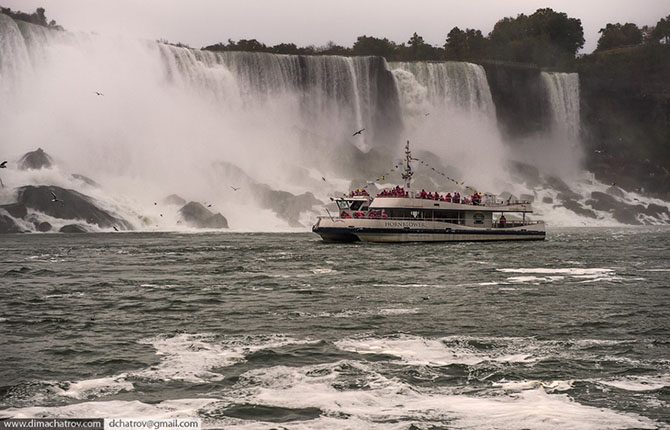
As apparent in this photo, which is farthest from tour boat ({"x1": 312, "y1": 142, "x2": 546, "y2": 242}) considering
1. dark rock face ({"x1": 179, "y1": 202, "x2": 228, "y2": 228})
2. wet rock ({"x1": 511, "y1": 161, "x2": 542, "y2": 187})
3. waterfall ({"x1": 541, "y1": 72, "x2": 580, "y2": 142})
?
waterfall ({"x1": 541, "y1": 72, "x2": 580, "y2": 142})

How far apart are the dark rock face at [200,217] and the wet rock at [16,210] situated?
13.1 metres

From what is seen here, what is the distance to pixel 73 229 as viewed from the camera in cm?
5988

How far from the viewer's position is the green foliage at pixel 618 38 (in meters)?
154

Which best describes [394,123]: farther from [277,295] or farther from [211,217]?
[277,295]

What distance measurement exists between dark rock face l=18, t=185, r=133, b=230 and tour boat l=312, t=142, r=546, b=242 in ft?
58.4

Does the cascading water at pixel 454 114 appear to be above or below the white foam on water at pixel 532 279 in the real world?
above

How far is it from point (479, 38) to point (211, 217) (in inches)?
2808

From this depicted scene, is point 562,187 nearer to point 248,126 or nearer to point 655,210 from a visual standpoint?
point 655,210

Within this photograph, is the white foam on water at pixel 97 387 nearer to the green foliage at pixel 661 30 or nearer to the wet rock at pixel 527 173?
the wet rock at pixel 527 173

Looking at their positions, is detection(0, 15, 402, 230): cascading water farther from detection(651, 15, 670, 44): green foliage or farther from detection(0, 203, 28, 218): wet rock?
detection(651, 15, 670, 44): green foliage

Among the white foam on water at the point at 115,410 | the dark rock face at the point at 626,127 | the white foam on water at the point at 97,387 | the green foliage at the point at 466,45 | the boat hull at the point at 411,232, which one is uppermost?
the green foliage at the point at 466,45

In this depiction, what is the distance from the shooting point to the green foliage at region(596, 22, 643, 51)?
6053 inches

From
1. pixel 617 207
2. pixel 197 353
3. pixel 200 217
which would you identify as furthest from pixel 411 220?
pixel 617 207

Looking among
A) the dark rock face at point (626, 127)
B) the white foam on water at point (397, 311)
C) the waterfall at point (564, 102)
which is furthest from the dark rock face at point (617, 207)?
the white foam on water at point (397, 311)
